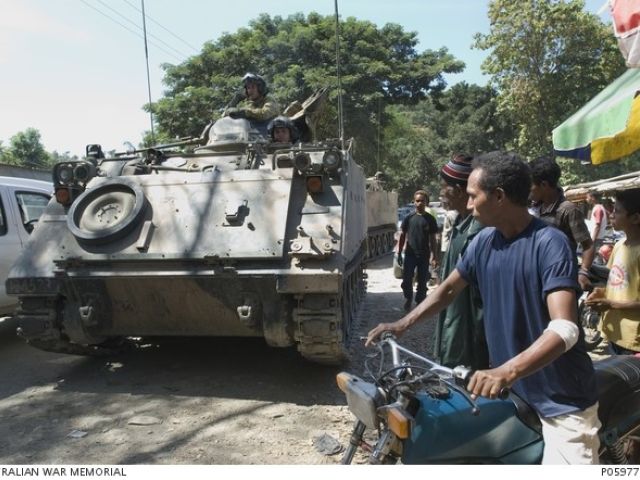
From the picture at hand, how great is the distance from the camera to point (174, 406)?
4.45m

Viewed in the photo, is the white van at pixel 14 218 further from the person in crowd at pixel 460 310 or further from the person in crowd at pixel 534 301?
the person in crowd at pixel 534 301

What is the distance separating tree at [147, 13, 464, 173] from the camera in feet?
61.6

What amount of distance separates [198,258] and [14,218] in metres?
3.12

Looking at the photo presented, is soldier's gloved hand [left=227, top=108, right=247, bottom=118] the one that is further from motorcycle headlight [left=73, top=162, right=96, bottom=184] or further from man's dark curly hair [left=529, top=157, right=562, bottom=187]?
man's dark curly hair [left=529, top=157, right=562, bottom=187]

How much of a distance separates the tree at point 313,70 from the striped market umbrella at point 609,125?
14147 millimetres

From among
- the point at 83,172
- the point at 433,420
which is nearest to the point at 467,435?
the point at 433,420

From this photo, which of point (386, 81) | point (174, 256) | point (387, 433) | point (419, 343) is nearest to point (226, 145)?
point (174, 256)

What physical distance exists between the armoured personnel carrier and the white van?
4.20ft

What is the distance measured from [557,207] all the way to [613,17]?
193cm

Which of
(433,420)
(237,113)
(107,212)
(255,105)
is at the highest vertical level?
(255,105)

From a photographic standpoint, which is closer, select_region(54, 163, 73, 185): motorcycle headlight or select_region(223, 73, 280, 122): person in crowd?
select_region(54, 163, 73, 185): motorcycle headlight

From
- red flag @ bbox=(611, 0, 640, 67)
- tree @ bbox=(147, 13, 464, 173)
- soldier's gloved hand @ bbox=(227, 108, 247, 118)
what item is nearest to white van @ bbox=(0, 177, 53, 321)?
soldier's gloved hand @ bbox=(227, 108, 247, 118)

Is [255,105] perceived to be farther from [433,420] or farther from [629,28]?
[433,420]

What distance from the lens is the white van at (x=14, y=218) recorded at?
609cm
